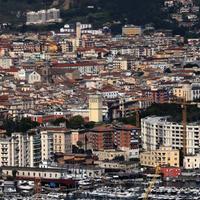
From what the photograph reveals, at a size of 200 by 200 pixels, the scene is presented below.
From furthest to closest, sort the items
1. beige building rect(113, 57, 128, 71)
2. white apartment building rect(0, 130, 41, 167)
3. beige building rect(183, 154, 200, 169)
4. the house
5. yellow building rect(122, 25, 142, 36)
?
yellow building rect(122, 25, 142, 36)
beige building rect(113, 57, 128, 71)
the house
white apartment building rect(0, 130, 41, 167)
beige building rect(183, 154, 200, 169)

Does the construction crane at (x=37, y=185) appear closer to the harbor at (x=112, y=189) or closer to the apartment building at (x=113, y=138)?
the harbor at (x=112, y=189)

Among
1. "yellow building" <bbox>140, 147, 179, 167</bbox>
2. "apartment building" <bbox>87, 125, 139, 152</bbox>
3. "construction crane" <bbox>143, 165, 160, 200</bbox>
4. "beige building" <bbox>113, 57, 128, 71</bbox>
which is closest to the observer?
"construction crane" <bbox>143, 165, 160, 200</bbox>

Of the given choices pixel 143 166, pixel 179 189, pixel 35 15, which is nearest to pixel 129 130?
pixel 143 166

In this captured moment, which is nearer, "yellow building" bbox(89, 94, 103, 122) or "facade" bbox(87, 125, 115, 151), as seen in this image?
"facade" bbox(87, 125, 115, 151)

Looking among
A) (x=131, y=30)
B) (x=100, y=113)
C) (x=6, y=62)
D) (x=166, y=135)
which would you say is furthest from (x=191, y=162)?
(x=131, y=30)

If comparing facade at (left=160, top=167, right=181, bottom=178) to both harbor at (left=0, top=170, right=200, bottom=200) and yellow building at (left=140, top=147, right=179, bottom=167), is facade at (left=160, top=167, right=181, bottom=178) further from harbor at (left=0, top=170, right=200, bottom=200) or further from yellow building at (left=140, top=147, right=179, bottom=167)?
yellow building at (left=140, top=147, right=179, bottom=167)

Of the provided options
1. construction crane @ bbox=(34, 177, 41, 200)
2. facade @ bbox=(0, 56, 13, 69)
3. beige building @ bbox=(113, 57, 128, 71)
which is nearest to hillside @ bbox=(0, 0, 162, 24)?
facade @ bbox=(0, 56, 13, 69)

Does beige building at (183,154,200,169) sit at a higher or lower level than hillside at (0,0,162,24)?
lower

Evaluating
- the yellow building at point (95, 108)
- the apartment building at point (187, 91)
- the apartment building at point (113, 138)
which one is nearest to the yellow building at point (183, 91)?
the apartment building at point (187, 91)

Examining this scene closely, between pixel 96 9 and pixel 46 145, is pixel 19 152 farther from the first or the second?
pixel 96 9
